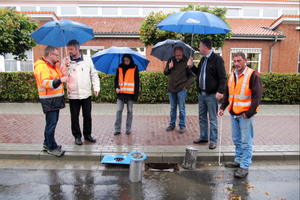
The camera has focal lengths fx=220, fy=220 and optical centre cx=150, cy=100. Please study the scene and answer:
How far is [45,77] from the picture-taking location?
3.90 meters

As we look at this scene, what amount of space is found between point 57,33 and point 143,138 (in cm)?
296

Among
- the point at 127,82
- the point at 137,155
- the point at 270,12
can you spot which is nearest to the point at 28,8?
the point at 127,82

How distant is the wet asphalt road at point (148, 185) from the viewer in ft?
10.2

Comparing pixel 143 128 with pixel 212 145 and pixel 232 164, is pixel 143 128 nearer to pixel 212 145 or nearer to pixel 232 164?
pixel 212 145

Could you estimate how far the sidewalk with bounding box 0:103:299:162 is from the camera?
4.38 meters

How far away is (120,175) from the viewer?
12.2 feet

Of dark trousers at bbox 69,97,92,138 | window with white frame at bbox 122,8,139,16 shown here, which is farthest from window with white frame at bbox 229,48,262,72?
dark trousers at bbox 69,97,92,138

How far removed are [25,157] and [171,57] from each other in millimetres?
3894

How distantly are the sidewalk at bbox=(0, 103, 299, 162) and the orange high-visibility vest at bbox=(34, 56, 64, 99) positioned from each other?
1214 mm

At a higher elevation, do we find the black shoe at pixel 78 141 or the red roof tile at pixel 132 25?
the red roof tile at pixel 132 25

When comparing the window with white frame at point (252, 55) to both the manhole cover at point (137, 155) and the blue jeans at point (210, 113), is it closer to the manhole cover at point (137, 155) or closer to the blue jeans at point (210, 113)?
the blue jeans at point (210, 113)

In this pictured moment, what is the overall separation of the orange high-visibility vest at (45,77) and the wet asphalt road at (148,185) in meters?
1.36

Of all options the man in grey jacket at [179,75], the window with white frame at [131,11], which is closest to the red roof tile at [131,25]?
the window with white frame at [131,11]

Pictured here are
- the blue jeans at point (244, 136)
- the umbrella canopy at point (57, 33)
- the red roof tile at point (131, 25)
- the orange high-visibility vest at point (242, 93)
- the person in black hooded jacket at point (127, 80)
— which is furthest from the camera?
the red roof tile at point (131, 25)
